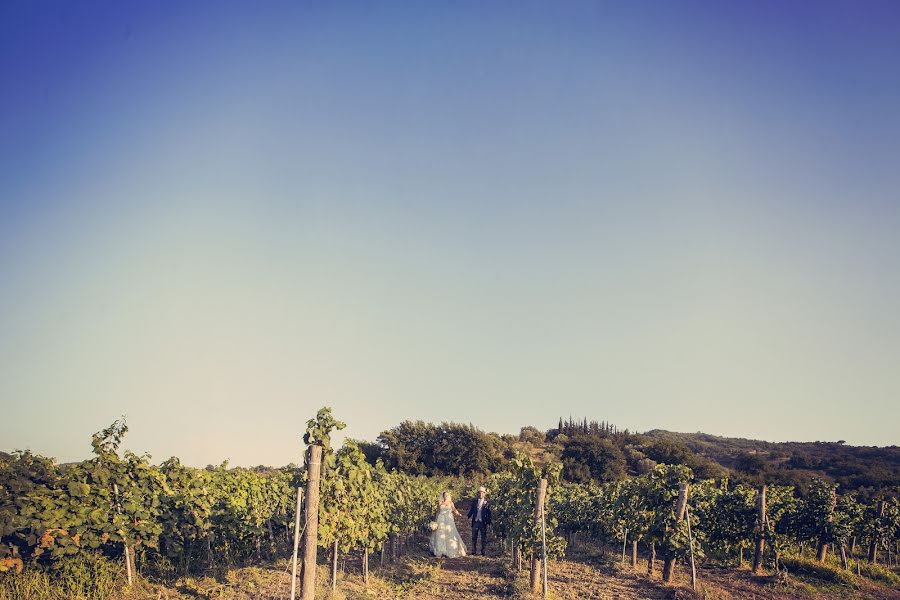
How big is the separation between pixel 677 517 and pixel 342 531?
9.27m

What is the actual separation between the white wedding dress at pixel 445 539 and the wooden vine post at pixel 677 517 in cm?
640

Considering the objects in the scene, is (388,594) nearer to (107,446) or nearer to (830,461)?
(107,446)

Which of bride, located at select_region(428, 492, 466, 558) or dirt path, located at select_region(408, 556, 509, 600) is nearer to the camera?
dirt path, located at select_region(408, 556, 509, 600)

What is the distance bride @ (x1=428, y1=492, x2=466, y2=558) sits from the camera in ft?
60.8

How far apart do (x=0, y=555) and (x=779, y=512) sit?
24015mm

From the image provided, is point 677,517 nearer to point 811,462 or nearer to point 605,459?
point 605,459

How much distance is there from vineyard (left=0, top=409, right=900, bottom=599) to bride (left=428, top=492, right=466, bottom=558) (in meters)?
0.80

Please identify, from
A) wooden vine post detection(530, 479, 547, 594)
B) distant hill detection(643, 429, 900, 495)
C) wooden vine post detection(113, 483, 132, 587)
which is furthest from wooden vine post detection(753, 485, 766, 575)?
distant hill detection(643, 429, 900, 495)

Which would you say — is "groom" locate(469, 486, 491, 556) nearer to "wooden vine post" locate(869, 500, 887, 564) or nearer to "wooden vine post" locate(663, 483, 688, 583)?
"wooden vine post" locate(663, 483, 688, 583)

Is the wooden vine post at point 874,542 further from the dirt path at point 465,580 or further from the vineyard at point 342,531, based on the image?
the dirt path at point 465,580

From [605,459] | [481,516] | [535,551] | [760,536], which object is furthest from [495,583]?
Result: [605,459]

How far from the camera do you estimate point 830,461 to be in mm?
57625

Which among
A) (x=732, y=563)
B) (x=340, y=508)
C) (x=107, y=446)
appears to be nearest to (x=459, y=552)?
(x=340, y=508)


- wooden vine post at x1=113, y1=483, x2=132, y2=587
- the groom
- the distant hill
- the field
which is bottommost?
the distant hill
